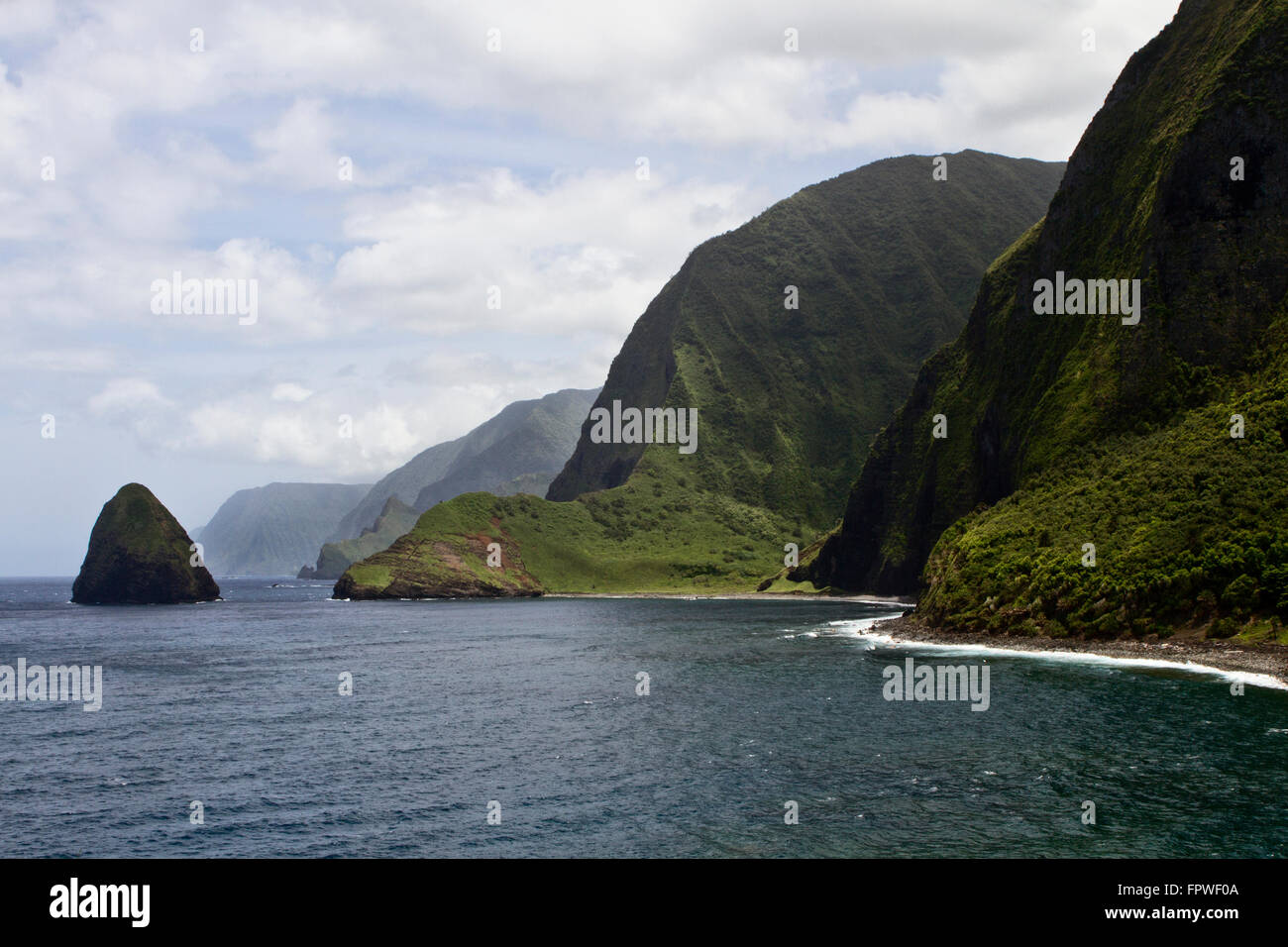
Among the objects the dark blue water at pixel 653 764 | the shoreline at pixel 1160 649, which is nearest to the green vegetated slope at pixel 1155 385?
the shoreline at pixel 1160 649

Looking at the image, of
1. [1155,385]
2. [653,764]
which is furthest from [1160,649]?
[653,764]

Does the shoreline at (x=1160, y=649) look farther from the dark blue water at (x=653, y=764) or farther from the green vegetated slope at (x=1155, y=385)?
the dark blue water at (x=653, y=764)

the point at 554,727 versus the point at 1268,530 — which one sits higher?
the point at 1268,530
